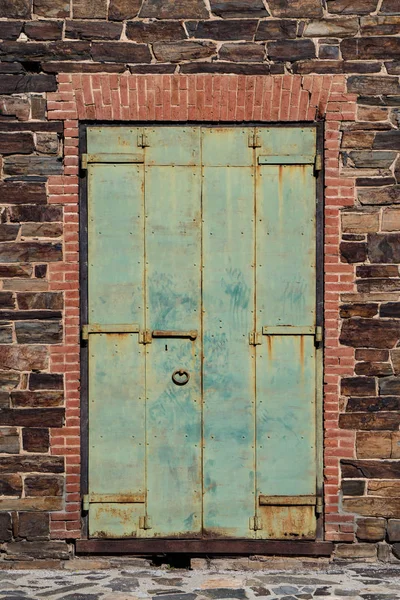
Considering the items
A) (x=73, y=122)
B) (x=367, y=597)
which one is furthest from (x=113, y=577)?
(x=73, y=122)

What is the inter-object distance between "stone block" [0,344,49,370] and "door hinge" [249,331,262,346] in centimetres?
143

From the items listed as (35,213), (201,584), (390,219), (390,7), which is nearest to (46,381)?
(35,213)

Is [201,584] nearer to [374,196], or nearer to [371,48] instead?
[374,196]

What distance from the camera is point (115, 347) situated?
6.36 meters

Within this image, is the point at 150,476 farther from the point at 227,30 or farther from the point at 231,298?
the point at 227,30

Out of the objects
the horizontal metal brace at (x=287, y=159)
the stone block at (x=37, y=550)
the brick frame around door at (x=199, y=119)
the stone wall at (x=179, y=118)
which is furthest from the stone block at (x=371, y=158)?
the stone block at (x=37, y=550)

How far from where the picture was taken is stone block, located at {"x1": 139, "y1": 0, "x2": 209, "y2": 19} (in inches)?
250

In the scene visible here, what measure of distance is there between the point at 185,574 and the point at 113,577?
495 mm

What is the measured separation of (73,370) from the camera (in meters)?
6.30

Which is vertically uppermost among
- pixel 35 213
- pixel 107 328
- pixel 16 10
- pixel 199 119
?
pixel 16 10

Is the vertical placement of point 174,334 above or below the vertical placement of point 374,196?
below

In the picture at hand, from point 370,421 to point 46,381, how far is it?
7.51 ft

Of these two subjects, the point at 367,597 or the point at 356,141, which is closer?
the point at 367,597

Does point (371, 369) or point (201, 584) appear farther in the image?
point (371, 369)
